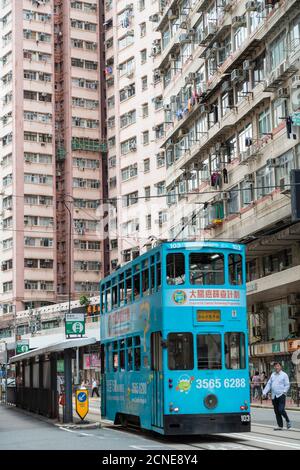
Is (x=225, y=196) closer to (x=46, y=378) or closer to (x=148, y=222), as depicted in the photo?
(x=46, y=378)

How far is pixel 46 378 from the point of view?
3153cm

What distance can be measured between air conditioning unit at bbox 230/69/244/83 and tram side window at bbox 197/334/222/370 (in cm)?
2568

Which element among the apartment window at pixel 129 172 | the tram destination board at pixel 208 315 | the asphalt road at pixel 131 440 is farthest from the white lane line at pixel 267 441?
the apartment window at pixel 129 172

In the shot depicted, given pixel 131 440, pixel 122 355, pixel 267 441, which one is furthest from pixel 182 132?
pixel 267 441

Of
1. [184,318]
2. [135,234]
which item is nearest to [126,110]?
[135,234]

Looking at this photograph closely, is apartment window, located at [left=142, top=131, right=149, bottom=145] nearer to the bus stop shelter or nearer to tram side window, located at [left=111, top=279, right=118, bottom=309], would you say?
the bus stop shelter

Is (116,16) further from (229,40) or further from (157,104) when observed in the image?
(229,40)

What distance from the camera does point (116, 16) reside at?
271 ft

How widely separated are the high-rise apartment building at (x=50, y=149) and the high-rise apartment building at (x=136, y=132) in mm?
Result: 5810

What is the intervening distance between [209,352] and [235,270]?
76.1 inches

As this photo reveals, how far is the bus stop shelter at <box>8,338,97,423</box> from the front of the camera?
1037 inches

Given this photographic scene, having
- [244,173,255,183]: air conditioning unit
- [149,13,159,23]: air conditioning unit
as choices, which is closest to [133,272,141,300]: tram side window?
[244,173,255,183]: air conditioning unit

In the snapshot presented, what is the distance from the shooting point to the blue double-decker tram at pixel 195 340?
18.6m

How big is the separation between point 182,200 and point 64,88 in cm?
4279
